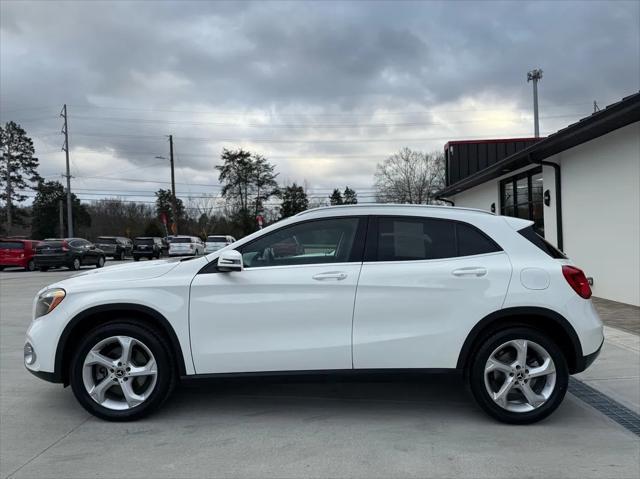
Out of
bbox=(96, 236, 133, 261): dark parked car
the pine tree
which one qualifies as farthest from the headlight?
the pine tree

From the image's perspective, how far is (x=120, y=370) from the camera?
4102mm

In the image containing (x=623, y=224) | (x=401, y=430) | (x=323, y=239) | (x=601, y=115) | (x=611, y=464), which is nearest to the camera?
(x=611, y=464)

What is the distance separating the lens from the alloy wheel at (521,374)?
160 inches

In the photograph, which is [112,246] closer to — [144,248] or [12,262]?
[144,248]

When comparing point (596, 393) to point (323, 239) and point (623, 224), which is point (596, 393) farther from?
point (623, 224)

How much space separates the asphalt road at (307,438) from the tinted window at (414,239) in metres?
Result: 0.99

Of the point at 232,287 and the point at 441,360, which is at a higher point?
the point at 232,287

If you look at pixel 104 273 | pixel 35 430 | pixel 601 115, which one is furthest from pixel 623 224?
pixel 35 430

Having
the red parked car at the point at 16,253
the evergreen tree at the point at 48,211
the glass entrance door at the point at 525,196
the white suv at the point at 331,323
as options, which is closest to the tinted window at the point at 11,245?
the red parked car at the point at 16,253

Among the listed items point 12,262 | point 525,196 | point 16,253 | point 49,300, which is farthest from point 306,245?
point 12,262

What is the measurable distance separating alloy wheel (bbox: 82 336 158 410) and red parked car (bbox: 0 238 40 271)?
23818mm

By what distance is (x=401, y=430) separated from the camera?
402 centimetres

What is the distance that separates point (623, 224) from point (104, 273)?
29.6 feet

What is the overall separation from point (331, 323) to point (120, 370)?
5.56ft
